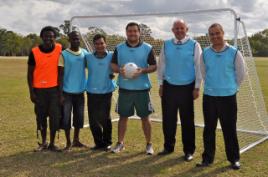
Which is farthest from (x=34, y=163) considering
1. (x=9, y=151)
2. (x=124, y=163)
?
(x=124, y=163)

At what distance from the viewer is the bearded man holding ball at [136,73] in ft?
20.4

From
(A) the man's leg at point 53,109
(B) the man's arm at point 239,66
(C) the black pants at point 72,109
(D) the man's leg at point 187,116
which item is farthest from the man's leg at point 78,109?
(B) the man's arm at point 239,66

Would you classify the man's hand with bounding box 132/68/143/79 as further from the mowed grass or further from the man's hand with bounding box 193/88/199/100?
the mowed grass

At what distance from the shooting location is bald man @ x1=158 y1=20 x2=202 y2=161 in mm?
6020

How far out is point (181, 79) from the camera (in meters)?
6.06

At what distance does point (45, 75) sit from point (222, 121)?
110 inches

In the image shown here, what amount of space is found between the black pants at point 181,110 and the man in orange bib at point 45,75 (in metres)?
1.75

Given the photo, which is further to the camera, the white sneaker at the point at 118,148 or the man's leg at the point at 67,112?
the white sneaker at the point at 118,148

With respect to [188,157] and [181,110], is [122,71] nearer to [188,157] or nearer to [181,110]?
[181,110]

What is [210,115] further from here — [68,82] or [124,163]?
[68,82]

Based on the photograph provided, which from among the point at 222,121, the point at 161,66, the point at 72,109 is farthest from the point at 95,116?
the point at 222,121

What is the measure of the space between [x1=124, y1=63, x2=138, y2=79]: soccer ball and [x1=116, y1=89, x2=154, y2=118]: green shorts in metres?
0.42

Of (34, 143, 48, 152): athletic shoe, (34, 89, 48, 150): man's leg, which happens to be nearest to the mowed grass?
(34, 143, 48, 152): athletic shoe

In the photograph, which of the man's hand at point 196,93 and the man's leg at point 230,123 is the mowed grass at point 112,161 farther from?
the man's hand at point 196,93
